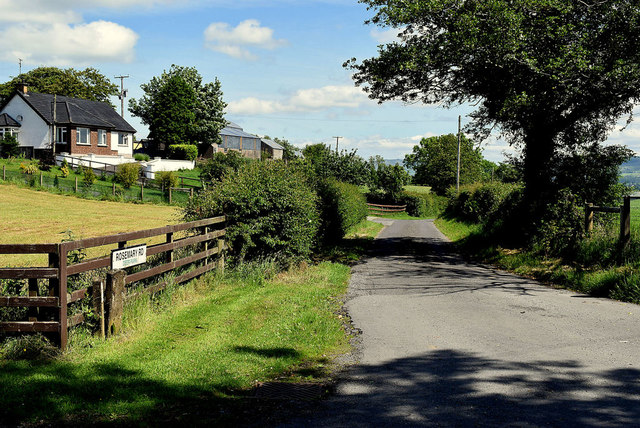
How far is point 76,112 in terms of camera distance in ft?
185

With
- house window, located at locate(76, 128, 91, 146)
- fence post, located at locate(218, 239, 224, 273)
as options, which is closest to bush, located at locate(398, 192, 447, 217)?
house window, located at locate(76, 128, 91, 146)

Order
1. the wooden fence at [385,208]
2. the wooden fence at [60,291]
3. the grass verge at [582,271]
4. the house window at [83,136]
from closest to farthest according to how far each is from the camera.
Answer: the wooden fence at [60,291], the grass verge at [582,271], the house window at [83,136], the wooden fence at [385,208]

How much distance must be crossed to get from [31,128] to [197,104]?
22.5 meters

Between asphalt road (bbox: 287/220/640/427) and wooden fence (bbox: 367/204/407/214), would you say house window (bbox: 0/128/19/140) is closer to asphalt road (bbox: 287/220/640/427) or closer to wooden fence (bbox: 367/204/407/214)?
wooden fence (bbox: 367/204/407/214)

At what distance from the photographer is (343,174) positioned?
4978 cm

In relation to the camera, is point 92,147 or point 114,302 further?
point 92,147

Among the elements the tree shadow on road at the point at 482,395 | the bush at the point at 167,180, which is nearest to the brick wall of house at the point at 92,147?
the bush at the point at 167,180

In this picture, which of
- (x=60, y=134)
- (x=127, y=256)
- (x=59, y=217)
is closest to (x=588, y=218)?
(x=127, y=256)

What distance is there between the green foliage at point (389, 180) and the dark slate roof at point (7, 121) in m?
42.8

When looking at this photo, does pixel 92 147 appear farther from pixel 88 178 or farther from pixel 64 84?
pixel 64 84

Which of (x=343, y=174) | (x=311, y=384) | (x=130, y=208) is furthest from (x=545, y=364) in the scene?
(x=343, y=174)

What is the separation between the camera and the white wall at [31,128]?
53.5 meters

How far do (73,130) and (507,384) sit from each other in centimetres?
5655

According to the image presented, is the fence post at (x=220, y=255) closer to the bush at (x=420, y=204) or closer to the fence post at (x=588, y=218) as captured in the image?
the fence post at (x=588, y=218)
